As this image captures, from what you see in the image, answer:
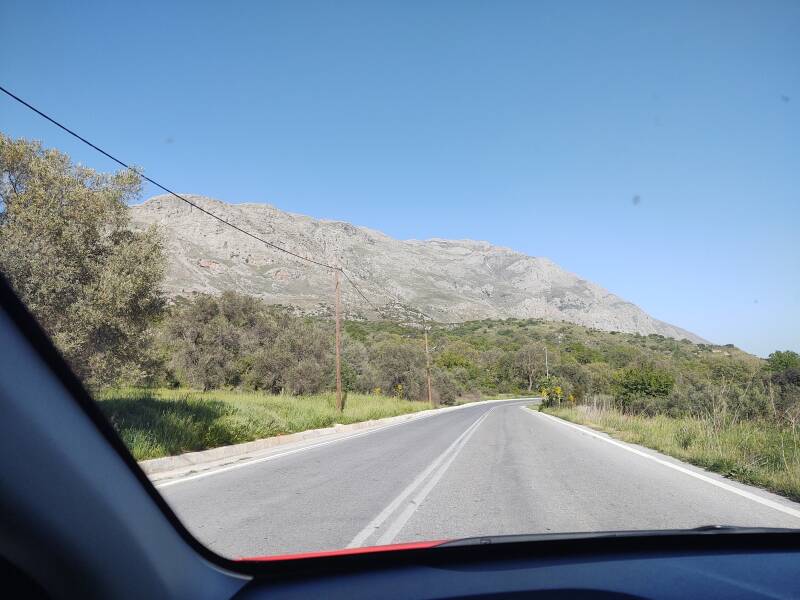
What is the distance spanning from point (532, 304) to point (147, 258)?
181143 millimetres

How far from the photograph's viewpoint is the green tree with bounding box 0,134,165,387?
12.3m

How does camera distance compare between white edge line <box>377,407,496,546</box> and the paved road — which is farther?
the paved road

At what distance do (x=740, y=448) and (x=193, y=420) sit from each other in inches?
432

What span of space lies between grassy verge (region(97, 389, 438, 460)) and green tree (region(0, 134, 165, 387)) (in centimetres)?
132

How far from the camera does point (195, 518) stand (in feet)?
19.2

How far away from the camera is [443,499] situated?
7.04m

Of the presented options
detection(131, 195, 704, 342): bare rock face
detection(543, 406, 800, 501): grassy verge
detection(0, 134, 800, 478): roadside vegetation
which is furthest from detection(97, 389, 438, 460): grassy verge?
detection(131, 195, 704, 342): bare rock face

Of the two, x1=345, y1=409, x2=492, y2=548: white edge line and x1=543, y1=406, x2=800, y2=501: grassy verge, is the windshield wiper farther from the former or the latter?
x1=543, y1=406, x2=800, y2=501: grassy verge

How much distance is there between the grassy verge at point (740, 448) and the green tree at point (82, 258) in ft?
41.8

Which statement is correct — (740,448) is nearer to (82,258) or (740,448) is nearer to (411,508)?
(411,508)

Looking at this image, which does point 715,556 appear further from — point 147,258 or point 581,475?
point 147,258

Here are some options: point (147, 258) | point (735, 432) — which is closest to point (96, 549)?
point (735, 432)

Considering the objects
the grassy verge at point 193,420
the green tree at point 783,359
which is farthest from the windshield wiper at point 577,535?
the green tree at point 783,359

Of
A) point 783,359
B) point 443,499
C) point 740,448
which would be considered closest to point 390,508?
point 443,499
